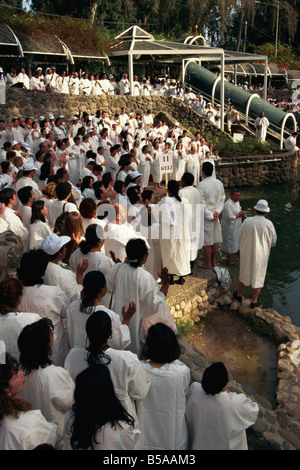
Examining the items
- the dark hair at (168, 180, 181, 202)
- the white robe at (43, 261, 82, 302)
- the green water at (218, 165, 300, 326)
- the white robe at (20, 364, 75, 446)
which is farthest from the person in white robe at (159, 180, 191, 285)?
the white robe at (20, 364, 75, 446)

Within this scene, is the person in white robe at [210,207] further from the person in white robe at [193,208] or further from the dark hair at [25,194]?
the dark hair at [25,194]

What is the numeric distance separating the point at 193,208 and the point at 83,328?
385cm

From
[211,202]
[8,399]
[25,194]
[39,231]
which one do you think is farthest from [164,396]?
[211,202]

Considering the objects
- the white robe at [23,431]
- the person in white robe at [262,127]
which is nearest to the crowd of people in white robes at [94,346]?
the white robe at [23,431]

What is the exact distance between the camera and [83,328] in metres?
3.33

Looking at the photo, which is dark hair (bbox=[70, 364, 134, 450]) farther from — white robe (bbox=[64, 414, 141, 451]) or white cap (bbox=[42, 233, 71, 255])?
white cap (bbox=[42, 233, 71, 255])

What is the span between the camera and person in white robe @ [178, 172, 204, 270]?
6.63 meters

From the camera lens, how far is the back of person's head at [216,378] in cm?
290

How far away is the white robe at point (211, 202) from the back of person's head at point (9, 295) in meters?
4.49

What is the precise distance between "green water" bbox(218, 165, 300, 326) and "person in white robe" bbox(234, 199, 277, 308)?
0.76 meters

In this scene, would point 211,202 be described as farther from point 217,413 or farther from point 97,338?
point 97,338
